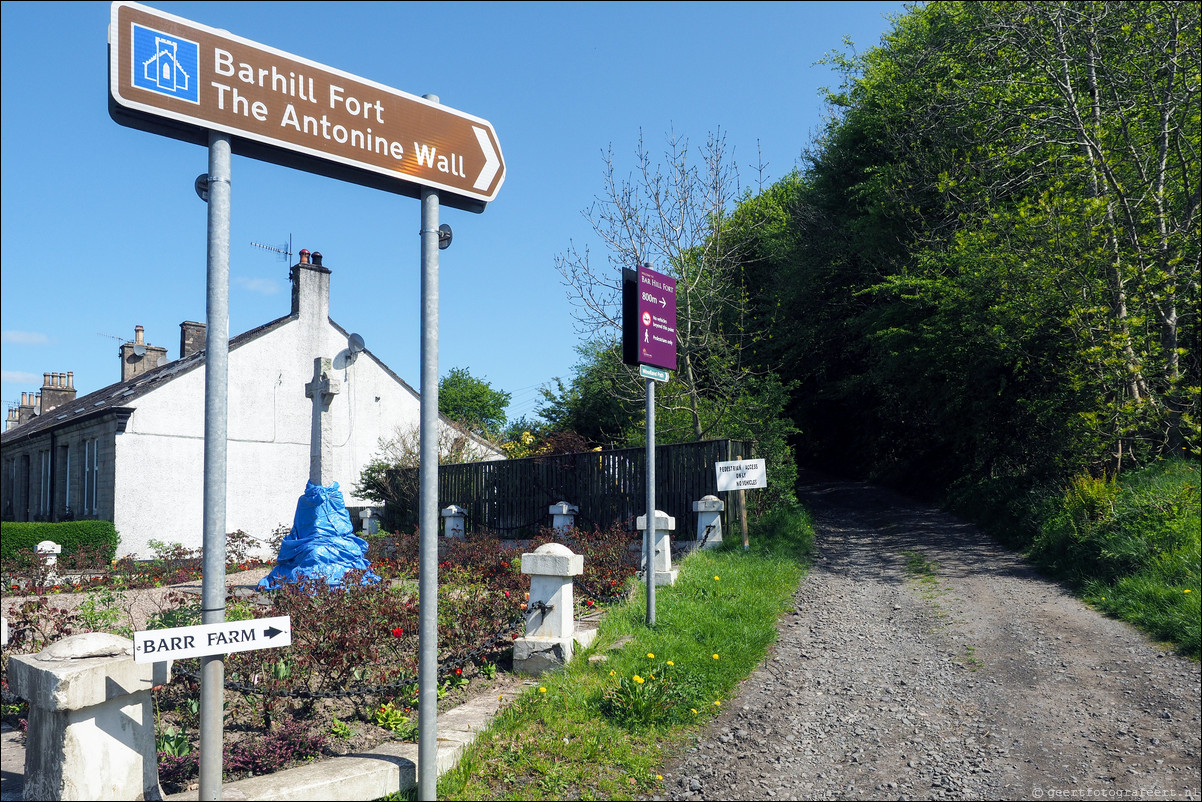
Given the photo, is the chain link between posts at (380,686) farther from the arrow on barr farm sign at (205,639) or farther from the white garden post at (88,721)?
the arrow on barr farm sign at (205,639)

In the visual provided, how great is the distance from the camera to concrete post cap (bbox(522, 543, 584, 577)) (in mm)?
6562

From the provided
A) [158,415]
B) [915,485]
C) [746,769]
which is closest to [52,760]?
[746,769]

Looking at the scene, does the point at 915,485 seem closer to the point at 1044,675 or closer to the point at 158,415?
the point at 1044,675

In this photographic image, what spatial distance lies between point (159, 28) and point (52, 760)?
3.22 metres

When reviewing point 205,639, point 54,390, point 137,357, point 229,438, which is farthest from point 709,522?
point 54,390

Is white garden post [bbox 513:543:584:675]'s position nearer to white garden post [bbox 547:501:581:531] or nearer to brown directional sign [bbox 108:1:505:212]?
brown directional sign [bbox 108:1:505:212]

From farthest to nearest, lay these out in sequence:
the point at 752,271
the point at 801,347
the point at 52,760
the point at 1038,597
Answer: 1. the point at 752,271
2. the point at 801,347
3. the point at 1038,597
4. the point at 52,760

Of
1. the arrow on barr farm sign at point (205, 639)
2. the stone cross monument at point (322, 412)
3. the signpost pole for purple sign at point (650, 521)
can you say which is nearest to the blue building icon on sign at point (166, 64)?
the arrow on barr farm sign at point (205, 639)

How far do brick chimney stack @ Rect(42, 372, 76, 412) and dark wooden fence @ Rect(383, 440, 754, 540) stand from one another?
22.2 meters

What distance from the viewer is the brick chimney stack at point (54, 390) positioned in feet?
109

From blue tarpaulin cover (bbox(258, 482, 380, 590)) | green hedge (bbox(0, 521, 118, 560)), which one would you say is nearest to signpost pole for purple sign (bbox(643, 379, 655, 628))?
blue tarpaulin cover (bbox(258, 482, 380, 590))

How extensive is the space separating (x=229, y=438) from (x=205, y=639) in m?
19.7

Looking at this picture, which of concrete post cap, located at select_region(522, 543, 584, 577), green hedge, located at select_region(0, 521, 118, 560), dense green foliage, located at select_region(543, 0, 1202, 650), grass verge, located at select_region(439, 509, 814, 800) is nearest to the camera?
grass verge, located at select_region(439, 509, 814, 800)

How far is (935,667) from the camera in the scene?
6.62 m
